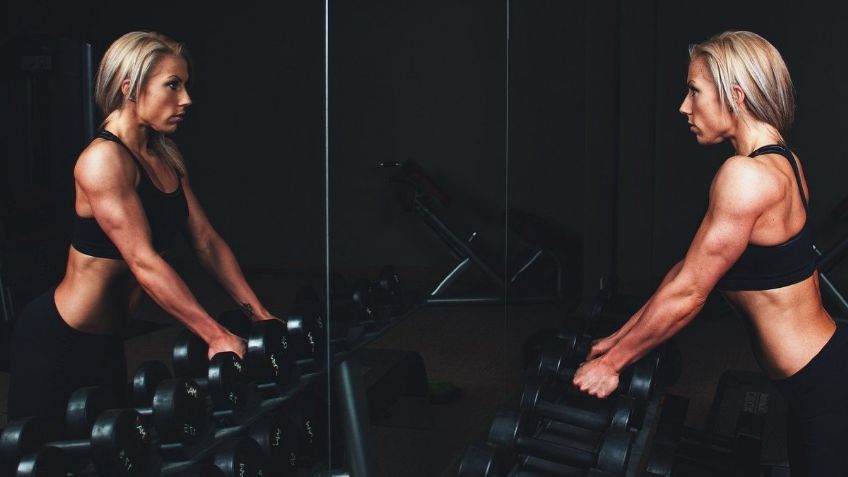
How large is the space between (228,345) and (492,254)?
1778 mm

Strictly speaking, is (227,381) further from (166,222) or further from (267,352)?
(166,222)

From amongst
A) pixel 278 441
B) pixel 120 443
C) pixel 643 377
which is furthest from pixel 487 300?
pixel 120 443

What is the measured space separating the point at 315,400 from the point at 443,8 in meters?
1.21

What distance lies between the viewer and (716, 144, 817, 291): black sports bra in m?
1.93

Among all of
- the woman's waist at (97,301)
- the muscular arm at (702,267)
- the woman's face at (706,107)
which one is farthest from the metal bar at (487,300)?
the woman's waist at (97,301)

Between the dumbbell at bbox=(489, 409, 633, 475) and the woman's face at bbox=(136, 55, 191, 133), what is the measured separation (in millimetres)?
987

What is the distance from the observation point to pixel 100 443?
1170 millimetres

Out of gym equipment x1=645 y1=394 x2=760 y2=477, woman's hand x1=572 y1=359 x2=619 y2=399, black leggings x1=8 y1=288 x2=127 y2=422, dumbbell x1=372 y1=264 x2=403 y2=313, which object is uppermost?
black leggings x1=8 y1=288 x2=127 y2=422

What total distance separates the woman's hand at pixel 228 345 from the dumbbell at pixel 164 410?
69 millimetres

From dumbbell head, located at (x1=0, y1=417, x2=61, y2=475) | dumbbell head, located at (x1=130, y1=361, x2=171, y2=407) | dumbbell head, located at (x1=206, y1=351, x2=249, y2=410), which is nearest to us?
dumbbell head, located at (x1=0, y1=417, x2=61, y2=475)

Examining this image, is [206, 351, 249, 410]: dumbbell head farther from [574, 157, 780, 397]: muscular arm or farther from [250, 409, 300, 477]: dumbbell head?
[574, 157, 780, 397]: muscular arm

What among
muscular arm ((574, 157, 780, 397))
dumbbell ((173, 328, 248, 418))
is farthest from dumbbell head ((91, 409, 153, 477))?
muscular arm ((574, 157, 780, 397))

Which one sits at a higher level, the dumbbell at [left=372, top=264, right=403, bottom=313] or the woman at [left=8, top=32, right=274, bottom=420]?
the woman at [left=8, top=32, right=274, bottom=420]

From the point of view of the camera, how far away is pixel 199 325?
→ 1368 millimetres
